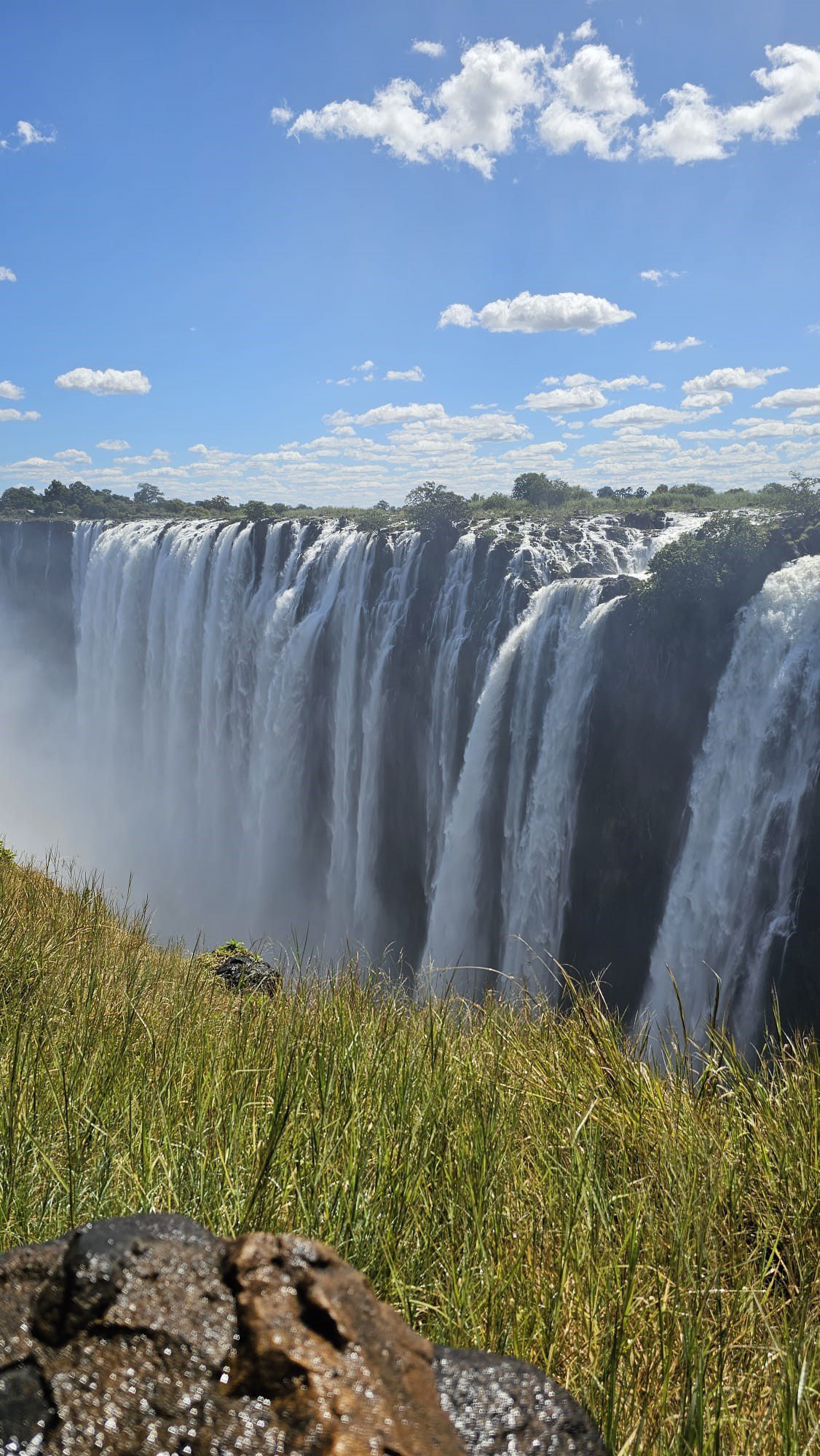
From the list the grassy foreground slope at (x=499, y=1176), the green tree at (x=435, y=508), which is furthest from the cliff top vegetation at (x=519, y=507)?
the grassy foreground slope at (x=499, y=1176)

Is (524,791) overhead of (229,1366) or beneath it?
beneath

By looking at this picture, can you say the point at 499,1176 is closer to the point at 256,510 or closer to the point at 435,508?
the point at 435,508

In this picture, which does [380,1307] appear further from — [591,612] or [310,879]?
[310,879]

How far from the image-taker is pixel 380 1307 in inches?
46.9

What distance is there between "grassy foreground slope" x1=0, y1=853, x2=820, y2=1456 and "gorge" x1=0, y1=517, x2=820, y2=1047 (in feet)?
2.46

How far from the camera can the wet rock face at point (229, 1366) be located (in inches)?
38.7

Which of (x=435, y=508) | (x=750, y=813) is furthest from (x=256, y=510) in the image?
(x=750, y=813)

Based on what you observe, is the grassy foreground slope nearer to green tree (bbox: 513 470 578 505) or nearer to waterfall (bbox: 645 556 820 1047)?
waterfall (bbox: 645 556 820 1047)

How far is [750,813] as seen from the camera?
538 inches

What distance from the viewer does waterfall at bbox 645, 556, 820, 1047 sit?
13.0 meters

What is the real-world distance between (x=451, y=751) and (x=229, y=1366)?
760 inches

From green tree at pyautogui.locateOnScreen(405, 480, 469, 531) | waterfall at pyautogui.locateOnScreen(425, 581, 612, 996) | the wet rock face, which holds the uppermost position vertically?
green tree at pyautogui.locateOnScreen(405, 480, 469, 531)

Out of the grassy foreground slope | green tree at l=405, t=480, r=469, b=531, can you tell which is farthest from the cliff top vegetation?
the grassy foreground slope

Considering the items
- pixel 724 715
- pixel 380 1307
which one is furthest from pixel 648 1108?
pixel 724 715
